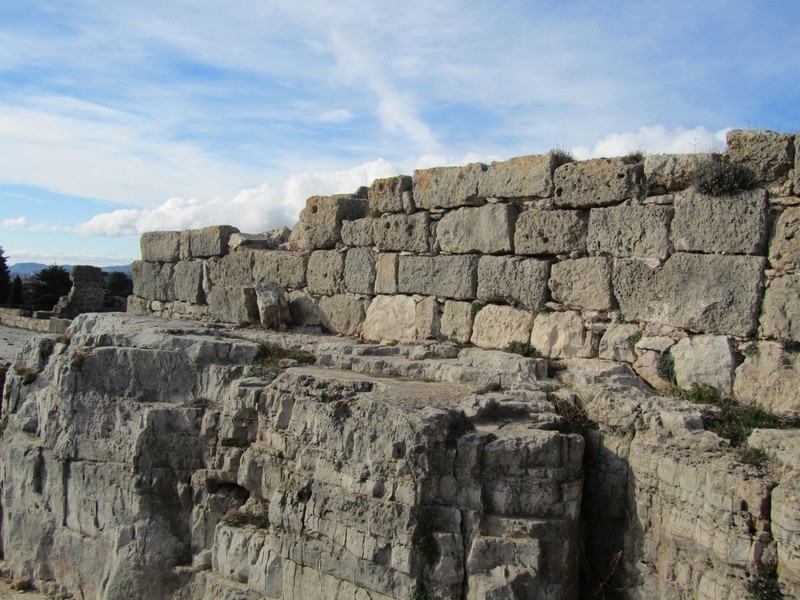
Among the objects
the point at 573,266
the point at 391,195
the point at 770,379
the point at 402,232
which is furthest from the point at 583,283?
the point at 391,195

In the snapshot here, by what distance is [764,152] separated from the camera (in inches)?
239

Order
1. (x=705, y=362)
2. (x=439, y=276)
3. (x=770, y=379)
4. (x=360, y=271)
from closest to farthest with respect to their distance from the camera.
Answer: (x=770, y=379), (x=705, y=362), (x=439, y=276), (x=360, y=271)

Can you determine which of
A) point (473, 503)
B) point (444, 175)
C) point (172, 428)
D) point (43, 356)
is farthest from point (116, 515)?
point (444, 175)

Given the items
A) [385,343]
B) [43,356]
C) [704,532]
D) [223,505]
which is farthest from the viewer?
[43,356]

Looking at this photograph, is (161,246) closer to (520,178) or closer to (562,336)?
(520,178)

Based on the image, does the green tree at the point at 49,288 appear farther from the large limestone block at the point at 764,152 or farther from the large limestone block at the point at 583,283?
the large limestone block at the point at 764,152

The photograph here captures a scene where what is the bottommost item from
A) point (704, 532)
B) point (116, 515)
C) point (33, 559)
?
point (33, 559)

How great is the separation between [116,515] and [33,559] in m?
1.58

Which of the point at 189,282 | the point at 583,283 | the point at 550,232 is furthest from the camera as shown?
the point at 189,282

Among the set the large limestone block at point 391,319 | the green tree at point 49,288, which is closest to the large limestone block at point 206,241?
the large limestone block at point 391,319

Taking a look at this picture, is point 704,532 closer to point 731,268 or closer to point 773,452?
point 773,452

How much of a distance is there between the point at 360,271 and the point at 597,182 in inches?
134

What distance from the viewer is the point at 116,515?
760 cm

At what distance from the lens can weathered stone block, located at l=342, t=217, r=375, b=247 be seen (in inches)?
367
